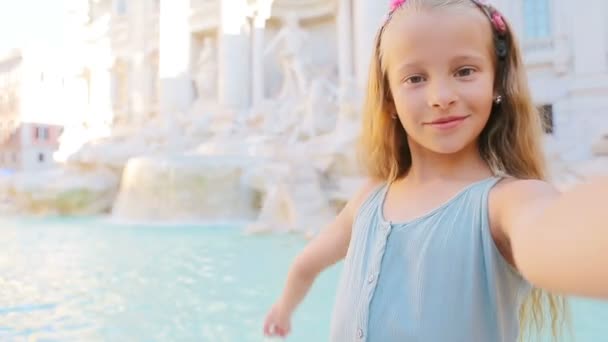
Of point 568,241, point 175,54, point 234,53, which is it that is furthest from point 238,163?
point 568,241

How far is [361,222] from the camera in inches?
30.7

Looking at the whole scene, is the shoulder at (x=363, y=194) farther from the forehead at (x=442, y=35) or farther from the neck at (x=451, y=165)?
the forehead at (x=442, y=35)

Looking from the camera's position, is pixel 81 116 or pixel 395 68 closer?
pixel 395 68

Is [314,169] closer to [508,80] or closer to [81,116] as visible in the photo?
[508,80]

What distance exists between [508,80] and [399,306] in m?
0.37

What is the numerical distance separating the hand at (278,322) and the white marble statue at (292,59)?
10701mm

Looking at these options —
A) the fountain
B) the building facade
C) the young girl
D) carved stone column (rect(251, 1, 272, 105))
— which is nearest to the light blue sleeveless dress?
the young girl

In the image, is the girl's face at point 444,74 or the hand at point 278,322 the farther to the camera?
the hand at point 278,322

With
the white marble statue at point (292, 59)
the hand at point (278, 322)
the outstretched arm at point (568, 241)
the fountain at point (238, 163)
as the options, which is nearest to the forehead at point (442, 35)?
the outstretched arm at point (568, 241)

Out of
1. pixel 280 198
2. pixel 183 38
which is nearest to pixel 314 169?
pixel 280 198

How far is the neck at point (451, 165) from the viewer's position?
0.70 m

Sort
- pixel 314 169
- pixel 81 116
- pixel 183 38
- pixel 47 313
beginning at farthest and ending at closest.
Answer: pixel 81 116
pixel 183 38
pixel 314 169
pixel 47 313

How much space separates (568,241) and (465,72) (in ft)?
1.04

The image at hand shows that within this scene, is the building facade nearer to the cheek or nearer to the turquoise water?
the turquoise water
